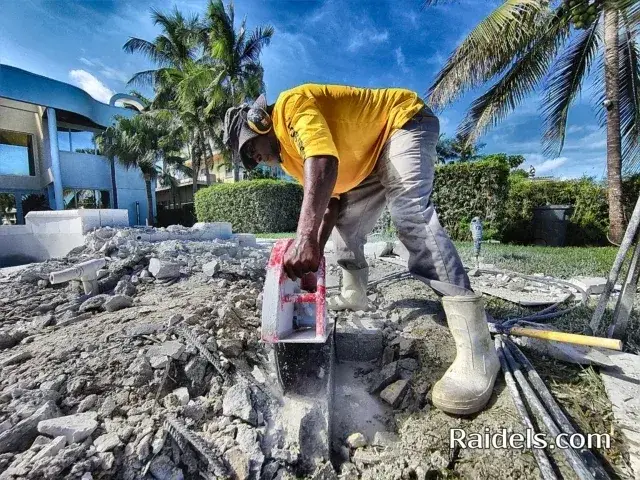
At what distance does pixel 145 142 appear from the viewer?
16234mm

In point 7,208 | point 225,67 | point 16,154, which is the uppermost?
point 225,67

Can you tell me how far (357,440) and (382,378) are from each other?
1.05ft

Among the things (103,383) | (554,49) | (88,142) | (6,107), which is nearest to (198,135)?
(88,142)

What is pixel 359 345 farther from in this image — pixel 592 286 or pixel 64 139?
pixel 64 139

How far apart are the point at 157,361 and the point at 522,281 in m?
3.53

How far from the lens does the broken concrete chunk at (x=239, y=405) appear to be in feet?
4.03

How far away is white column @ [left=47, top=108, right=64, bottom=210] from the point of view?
1328 cm

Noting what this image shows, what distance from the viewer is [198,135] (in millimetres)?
16953

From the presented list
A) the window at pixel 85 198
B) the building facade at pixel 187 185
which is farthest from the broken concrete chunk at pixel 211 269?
the building facade at pixel 187 185

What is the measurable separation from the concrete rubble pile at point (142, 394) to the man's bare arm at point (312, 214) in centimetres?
59

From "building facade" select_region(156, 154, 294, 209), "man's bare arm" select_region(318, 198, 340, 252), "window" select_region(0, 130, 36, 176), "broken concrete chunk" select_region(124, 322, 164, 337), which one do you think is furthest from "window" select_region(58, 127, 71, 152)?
"man's bare arm" select_region(318, 198, 340, 252)

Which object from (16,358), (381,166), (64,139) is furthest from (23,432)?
(64,139)

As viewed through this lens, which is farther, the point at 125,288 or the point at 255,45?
the point at 255,45

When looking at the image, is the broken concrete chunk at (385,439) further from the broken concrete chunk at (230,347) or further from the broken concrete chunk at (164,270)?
the broken concrete chunk at (164,270)
